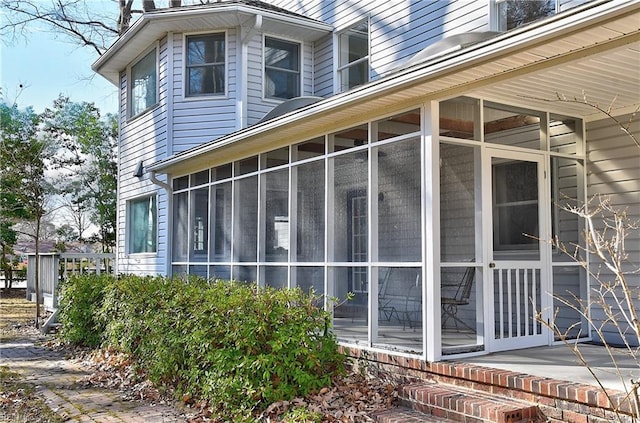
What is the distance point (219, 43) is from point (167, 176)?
279cm

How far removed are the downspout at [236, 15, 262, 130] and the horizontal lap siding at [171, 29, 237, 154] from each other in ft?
0.37

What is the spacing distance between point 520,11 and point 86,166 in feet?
56.1

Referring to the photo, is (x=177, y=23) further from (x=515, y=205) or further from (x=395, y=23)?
(x=515, y=205)

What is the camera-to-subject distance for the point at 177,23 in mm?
11109

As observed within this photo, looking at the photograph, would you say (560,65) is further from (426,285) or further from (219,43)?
(219,43)

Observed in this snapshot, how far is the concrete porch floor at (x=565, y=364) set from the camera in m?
4.45

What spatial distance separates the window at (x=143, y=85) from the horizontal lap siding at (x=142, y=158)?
24cm

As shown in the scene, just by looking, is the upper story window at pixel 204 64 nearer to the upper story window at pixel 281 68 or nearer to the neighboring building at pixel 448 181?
the upper story window at pixel 281 68

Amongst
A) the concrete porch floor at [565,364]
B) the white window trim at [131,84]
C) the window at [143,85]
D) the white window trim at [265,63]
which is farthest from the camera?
the window at [143,85]

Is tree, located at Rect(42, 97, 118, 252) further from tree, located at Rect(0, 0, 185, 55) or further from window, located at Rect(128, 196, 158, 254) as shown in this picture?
window, located at Rect(128, 196, 158, 254)

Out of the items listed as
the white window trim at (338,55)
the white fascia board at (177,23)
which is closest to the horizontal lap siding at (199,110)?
the white fascia board at (177,23)

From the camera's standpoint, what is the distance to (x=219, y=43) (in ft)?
37.5

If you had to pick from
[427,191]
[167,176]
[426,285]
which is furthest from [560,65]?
[167,176]

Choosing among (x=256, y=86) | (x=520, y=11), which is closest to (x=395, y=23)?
(x=520, y=11)
